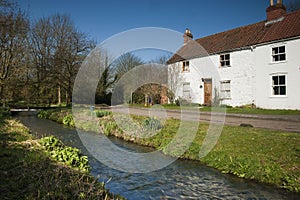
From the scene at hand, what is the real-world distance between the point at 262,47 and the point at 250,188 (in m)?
15.9

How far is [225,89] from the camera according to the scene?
2123cm

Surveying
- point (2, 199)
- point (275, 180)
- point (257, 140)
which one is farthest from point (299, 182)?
point (2, 199)

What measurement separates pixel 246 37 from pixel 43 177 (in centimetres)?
2080

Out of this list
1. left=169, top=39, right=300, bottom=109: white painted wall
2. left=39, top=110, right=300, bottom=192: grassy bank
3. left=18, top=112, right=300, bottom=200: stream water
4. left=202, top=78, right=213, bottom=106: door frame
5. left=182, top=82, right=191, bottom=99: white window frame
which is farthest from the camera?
left=182, top=82, right=191, bottom=99: white window frame

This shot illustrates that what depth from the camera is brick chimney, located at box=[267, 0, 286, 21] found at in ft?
63.5

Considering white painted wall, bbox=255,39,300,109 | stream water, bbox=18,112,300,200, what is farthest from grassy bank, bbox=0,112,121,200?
white painted wall, bbox=255,39,300,109

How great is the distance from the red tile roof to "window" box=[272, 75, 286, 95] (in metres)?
2.99

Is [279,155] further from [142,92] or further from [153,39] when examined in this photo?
[142,92]

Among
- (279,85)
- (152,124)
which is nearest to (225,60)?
(279,85)

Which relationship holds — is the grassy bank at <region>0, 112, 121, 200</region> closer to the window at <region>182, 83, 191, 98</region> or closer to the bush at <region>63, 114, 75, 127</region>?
the bush at <region>63, 114, 75, 127</region>

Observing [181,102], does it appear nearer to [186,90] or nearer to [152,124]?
[186,90]

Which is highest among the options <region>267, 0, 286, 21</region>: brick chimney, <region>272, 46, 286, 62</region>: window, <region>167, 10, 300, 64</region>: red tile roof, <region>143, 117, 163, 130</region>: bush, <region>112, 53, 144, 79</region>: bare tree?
<region>267, 0, 286, 21</region>: brick chimney

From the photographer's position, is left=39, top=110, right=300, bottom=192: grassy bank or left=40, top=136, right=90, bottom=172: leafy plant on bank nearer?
left=40, top=136, right=90, bottom=172: leafy plant on bank

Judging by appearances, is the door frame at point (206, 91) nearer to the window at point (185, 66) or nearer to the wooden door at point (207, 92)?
the wooden door at point (207, 92)
